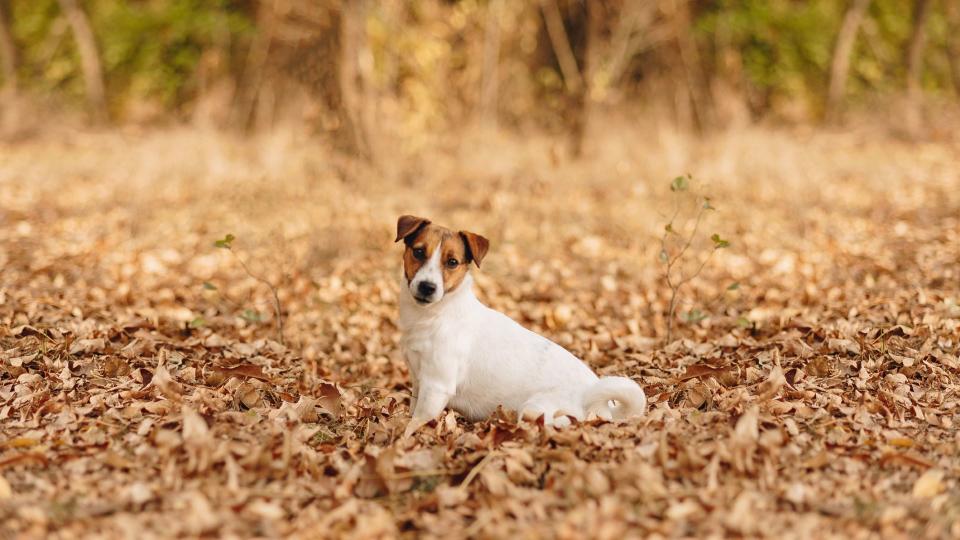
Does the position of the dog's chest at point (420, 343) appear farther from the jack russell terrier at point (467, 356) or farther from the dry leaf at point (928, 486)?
the dry leaf at point (928, 486)

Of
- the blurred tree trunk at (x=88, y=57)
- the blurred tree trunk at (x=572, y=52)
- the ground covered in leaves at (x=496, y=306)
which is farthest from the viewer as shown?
the blurred tree trunk at (x=88, y=57)

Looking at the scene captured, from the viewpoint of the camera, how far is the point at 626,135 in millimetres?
14922

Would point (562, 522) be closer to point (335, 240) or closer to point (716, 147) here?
point (335, 240)

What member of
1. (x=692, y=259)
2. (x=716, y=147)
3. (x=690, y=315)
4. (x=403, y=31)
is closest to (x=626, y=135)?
(x=716, y=147)

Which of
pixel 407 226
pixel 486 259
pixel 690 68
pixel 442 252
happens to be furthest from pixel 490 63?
pixel 442 252

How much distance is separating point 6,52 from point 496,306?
642 inches

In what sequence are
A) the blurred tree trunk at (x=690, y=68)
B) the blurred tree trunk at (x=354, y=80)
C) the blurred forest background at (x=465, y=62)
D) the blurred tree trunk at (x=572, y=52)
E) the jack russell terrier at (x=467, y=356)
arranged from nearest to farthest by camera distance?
the jack russell terrier at (x=467, y=356) < the blurred tree trunk at (x=354, y=80) < the blurred forest background at (x=465, y=62) < the blurred tree trunk at (x=572, y=52) < the blurred tree trunk at (x=690, y=68)

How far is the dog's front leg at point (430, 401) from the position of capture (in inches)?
211

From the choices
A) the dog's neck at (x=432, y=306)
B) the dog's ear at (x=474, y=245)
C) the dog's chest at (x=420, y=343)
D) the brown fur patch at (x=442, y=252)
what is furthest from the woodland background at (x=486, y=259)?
the dog's ear at (x=474, y=245)

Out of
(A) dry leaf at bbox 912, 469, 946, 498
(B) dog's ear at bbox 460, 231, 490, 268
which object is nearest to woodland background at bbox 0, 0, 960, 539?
(A) dry leaf at bbox 912, 469, 946, 498

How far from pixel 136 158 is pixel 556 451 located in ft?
37.2

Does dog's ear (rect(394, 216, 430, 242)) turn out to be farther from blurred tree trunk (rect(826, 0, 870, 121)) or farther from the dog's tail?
blurred tree trunk (rect(826, 0, 870, 121))

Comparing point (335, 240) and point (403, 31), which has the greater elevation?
point (403, 31)

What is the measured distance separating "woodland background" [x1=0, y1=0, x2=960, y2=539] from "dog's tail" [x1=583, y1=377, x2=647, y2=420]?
16 cm
